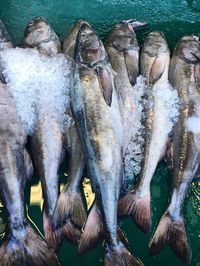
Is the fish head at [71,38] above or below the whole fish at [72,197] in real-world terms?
above

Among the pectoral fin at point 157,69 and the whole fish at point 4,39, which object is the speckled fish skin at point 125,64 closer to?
the pectoral fin at point 157,69

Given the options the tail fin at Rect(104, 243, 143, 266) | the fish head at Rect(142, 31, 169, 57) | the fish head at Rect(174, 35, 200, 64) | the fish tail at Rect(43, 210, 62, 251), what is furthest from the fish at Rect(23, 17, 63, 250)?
the fish head at Rect(174, 35, 200, 64)

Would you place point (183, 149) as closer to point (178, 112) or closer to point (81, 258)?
point (178, 112)

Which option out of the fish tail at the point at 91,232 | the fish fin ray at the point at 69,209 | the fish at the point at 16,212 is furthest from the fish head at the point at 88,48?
the fish tail at the point at 91,232

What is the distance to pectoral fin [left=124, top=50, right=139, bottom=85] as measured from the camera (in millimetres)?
3627

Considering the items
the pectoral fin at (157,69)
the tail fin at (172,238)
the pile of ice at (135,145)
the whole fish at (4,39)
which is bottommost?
the tail fin at (172,238)

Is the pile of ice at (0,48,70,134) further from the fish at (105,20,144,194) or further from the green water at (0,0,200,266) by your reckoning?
the green water at (0,0,200,266)

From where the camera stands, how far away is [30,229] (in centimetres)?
318

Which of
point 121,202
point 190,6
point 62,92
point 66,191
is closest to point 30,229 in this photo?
point 66,191

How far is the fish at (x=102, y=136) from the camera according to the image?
124 inches

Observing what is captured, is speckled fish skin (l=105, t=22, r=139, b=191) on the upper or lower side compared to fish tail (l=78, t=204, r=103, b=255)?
upper

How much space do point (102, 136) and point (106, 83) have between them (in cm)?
37

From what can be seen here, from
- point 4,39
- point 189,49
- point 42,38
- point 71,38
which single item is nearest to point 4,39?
point 4,39

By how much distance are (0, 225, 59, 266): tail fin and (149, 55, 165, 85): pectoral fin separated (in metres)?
1.36
